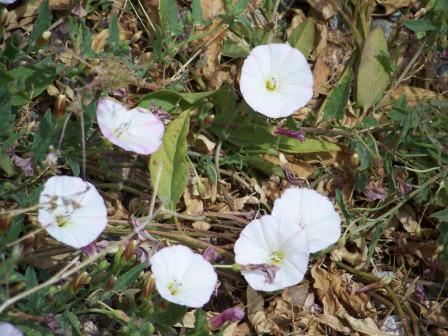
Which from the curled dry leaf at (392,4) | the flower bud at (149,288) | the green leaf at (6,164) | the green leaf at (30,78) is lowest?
the flower bud at (149,288)

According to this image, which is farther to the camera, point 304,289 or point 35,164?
point 304,289

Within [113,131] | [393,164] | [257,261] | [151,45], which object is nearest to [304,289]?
[257,261]

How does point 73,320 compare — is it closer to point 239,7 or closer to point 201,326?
point 201,326

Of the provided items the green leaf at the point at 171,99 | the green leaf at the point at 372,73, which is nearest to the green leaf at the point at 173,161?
the green leaf at the point at 171,99

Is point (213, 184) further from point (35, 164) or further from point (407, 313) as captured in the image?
point (407, 313)

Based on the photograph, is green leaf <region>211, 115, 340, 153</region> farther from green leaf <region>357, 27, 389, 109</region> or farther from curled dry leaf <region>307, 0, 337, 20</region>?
curled dry leaf <region>307, 0, 337, 20</region>

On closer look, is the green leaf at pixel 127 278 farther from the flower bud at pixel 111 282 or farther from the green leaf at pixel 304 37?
the green leaf at pixel 304 37

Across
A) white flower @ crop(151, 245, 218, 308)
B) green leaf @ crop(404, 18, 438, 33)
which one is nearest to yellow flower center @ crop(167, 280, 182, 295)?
white flower @ crop(151, 245, 218, 308)
